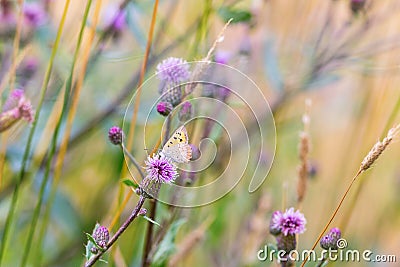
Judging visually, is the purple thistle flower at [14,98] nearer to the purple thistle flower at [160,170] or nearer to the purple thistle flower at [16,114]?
the purple thistle flower at [16,114]

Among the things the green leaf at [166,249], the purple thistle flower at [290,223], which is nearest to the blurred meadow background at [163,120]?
the green leaf at [166,249]

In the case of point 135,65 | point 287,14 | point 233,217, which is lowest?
point 233,217

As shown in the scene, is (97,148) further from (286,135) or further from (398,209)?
(398,209)

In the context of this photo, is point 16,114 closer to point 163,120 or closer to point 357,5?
point 163,120

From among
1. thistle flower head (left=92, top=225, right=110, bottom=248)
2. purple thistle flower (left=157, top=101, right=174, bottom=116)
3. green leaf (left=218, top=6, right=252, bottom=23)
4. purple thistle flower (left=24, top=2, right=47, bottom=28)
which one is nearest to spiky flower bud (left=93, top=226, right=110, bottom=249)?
thistle flower head (left=92, top=225, right=110, bottom=248)

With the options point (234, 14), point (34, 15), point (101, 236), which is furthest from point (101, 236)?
point (34, 15)

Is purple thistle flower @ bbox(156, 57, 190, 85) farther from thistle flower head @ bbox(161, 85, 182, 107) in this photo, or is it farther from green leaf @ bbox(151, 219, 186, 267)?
green leaf @ bbox(151, 219, 186, 267)

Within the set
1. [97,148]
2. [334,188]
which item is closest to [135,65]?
[97,148]
